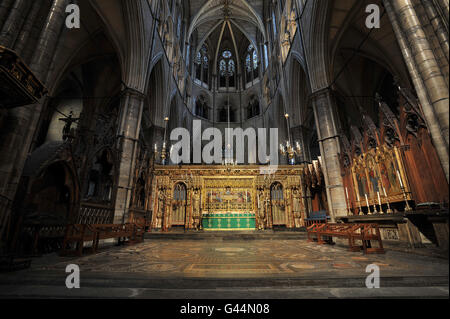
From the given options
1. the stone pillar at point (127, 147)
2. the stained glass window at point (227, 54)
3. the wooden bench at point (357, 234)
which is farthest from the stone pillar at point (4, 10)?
the stained glass window at point (227, 54)

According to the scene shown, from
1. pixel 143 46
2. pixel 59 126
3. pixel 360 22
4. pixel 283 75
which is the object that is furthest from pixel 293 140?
pixel 59 126

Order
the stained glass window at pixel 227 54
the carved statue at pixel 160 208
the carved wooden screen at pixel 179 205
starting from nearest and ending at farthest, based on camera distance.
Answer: the carved statue at pixel 160 208 < the carved wooden screen at pixel 179 205 < the stained glass window at pixel 227 54

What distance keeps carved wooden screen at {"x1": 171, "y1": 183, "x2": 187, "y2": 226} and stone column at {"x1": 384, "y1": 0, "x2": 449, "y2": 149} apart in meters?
10.4

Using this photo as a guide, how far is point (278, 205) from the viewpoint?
36.9 ft

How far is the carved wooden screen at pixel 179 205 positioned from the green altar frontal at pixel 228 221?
4.05 feet

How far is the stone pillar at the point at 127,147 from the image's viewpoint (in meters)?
8.26

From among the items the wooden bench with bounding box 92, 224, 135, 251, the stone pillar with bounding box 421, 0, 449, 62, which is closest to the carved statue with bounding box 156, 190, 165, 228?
the wooden bench with bounding box 92, 224, 135, 251

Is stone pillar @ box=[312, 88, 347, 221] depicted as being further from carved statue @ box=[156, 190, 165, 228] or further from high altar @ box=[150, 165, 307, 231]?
carved statue @ box=[156, 190, 165, 228]

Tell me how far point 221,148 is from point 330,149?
17.5 metres

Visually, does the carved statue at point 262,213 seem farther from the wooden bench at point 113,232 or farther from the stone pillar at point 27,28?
the stone pillar at point 27,28

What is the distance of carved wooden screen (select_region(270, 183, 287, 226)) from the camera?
10.9 metres
